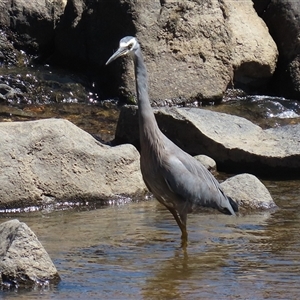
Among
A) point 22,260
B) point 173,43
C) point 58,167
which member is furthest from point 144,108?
point 173,43

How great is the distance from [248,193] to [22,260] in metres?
3.20

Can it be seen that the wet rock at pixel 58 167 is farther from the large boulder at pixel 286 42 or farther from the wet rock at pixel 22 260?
the large boulder at pixel 286 42

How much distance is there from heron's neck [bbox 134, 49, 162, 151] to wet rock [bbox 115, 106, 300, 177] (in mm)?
2510

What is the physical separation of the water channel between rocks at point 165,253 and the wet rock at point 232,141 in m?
0.62

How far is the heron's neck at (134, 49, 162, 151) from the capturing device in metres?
6.43

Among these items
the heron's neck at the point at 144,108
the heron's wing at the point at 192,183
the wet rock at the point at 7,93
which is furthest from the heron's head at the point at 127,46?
the wet rock at the point at 7,93

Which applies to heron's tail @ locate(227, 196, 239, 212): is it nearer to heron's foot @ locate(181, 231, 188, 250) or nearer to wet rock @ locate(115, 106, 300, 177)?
heron's foot @ locate(181, 231, 188, 250)

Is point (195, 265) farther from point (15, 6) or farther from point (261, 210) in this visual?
point (15, 6)

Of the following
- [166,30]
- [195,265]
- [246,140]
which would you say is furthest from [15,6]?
[195,265]

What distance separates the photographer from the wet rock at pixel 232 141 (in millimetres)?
9008

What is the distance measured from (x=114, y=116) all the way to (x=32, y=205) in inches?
157

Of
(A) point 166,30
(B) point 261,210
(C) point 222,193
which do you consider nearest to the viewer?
(C) point 222,193

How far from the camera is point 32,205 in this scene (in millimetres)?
7418

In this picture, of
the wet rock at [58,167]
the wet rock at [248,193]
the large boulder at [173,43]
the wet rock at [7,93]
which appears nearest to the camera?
the wet rock at [58,167]
